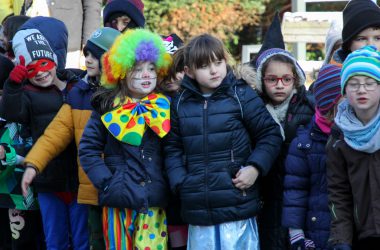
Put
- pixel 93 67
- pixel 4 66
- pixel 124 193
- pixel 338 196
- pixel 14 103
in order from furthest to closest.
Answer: pixel 4 66 < pixel 14 103 < pixel 93 67 < pixel 124 193 < pixel 338 196

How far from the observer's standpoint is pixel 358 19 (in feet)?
15.6

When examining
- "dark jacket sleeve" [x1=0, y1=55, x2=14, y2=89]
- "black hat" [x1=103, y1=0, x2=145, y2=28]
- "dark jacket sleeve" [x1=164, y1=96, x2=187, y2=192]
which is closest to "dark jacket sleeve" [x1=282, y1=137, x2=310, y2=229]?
"dark jacket sleeve" [x1=164, y1=96, x2=187, y2=192]

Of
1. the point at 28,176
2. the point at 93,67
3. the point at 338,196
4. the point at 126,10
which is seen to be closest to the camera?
the point at 338,196

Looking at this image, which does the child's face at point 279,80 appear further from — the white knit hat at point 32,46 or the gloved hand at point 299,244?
the white knit hat at point 32,46

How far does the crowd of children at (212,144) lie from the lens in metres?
4.19

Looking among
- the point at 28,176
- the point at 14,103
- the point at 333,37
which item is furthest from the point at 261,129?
the point at 14,103

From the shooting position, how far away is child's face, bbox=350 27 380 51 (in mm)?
4754

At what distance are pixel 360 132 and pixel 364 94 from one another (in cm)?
21

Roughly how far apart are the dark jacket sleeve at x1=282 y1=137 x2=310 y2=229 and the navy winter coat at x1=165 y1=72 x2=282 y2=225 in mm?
162

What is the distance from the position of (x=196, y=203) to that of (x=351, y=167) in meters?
0.99

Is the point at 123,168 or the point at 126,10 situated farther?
the point at 126,10

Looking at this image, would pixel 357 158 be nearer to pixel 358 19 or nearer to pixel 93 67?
pixel 358 19

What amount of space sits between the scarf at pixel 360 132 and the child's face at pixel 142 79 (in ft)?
4.40

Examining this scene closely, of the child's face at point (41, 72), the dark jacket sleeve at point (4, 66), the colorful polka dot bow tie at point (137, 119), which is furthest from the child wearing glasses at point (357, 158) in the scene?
the dark jacket sleeve at point (4, 66)
